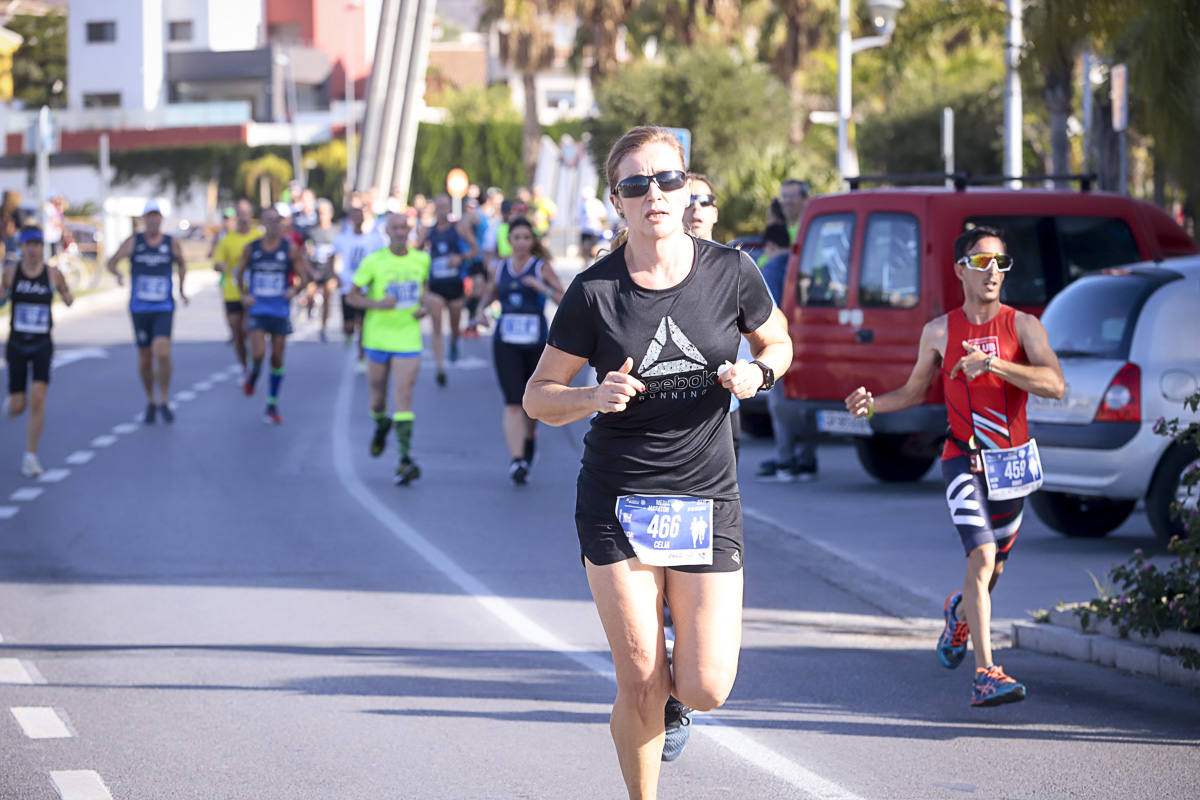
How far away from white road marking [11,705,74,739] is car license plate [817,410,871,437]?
6994mm

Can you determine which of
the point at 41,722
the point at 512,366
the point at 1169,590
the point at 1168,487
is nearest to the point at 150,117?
the point at 512,366

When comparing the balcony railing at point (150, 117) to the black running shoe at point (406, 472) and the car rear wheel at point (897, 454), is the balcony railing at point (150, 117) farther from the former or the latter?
the car rear wheel at point (897, 454)

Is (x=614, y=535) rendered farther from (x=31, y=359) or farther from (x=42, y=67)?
(x=42, y=67)

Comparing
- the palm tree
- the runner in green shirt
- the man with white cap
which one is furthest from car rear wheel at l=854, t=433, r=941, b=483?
the palm tree

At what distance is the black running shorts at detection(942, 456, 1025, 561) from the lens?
7.24m

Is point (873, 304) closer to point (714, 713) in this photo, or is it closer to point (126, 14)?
point (714, 713)

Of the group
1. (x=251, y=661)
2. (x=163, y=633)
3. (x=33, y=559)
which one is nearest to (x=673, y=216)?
(x=251, y=661)

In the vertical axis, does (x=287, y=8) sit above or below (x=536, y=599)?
above

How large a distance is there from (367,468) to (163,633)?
21.7ft

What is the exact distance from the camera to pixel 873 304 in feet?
43.2

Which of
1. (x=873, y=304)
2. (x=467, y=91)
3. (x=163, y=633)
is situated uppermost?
(x=467, y=91)

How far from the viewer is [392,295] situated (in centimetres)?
1462

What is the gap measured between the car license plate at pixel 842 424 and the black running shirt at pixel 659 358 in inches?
318

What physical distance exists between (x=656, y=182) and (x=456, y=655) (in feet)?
12.6
